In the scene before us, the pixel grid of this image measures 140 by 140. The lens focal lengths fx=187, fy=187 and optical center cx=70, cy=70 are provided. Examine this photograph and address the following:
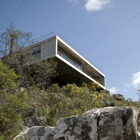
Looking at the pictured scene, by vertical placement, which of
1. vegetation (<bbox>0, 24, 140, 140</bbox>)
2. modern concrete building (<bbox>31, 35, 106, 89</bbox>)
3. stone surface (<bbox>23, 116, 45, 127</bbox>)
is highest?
modern concrete building (<bbox>31, 35, 106, 89</bbox>)

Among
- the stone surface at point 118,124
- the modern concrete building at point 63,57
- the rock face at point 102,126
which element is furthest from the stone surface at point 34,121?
the modern concrete building at point 63,57

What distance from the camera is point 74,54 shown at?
1021 inches

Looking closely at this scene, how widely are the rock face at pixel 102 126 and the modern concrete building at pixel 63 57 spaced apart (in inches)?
668

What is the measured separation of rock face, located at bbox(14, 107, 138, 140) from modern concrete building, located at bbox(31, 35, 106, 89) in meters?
17.0

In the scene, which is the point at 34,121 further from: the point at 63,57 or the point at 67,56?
the point at 67,56

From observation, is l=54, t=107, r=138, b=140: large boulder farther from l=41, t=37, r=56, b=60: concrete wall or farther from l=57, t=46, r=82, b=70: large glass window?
l=57, t=46, r=82, b=70: large glass window

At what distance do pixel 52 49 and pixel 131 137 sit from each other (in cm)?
1856

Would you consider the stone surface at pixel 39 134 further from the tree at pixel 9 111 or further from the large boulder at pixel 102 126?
the tree at pixel 9 111

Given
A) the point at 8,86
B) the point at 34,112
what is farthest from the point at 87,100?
the point at 8,86

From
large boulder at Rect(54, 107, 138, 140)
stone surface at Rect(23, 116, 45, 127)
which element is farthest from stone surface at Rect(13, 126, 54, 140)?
stone surface at Rect(23, 116, 45, 127)

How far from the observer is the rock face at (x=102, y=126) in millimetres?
3340

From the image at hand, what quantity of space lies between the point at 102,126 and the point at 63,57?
2006 centimetres

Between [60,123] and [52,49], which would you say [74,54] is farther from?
[60,123]

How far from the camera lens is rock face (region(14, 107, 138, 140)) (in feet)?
11.0
